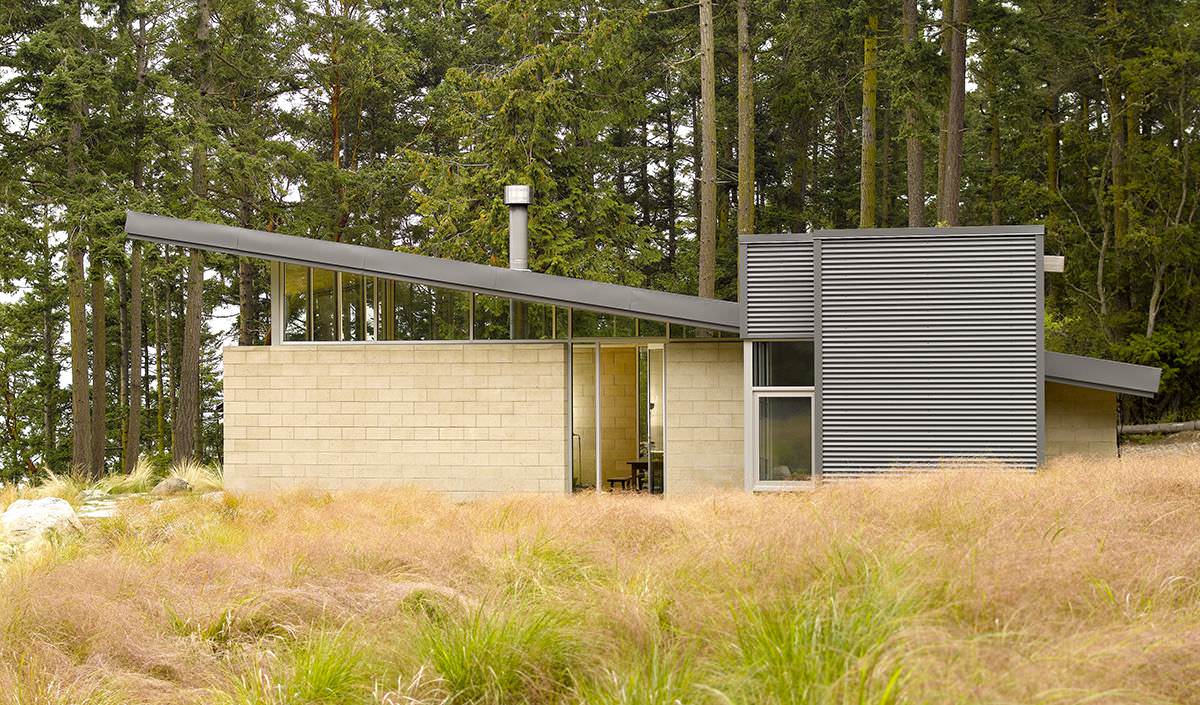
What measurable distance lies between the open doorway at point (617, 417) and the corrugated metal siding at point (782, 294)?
1.63 m

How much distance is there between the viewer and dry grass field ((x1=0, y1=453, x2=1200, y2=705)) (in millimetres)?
3861

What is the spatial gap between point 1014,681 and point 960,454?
8.33 m

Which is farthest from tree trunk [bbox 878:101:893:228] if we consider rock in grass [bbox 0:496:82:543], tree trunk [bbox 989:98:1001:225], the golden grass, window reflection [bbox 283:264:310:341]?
rock in grass [bbox 0:496:82:543]

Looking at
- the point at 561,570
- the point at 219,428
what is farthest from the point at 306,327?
the point at 219,428

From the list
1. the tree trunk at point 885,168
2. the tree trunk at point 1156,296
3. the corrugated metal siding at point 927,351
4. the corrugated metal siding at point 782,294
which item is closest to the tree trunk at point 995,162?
the tree trunk at point 885,168

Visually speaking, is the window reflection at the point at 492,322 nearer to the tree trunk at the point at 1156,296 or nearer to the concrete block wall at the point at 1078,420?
the concrete block wall at the point at 1078,420

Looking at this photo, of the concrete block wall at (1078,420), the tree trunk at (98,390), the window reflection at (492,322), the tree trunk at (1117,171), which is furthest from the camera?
the tree trunk at (98,390)

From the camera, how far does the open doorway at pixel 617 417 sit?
518 inches

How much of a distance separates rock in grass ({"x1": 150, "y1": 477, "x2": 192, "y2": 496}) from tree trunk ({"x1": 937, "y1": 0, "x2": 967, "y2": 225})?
11718 millimetres

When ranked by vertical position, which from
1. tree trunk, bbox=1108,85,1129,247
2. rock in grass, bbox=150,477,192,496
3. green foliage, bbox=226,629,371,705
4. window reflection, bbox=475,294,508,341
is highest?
tree trunk, bbox=1108,85,1129,247

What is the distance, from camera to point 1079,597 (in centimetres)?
446

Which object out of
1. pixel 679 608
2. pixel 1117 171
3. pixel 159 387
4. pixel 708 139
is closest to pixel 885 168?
pixel 1117 171

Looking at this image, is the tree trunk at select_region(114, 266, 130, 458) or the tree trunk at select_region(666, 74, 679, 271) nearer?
the tree trunk at select_region(666, 74, 679, 271)

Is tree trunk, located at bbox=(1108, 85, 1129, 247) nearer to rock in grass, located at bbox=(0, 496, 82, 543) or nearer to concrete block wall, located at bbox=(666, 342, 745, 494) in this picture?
concrete block wall, located at bbox=(666, 342, 745, 494)
